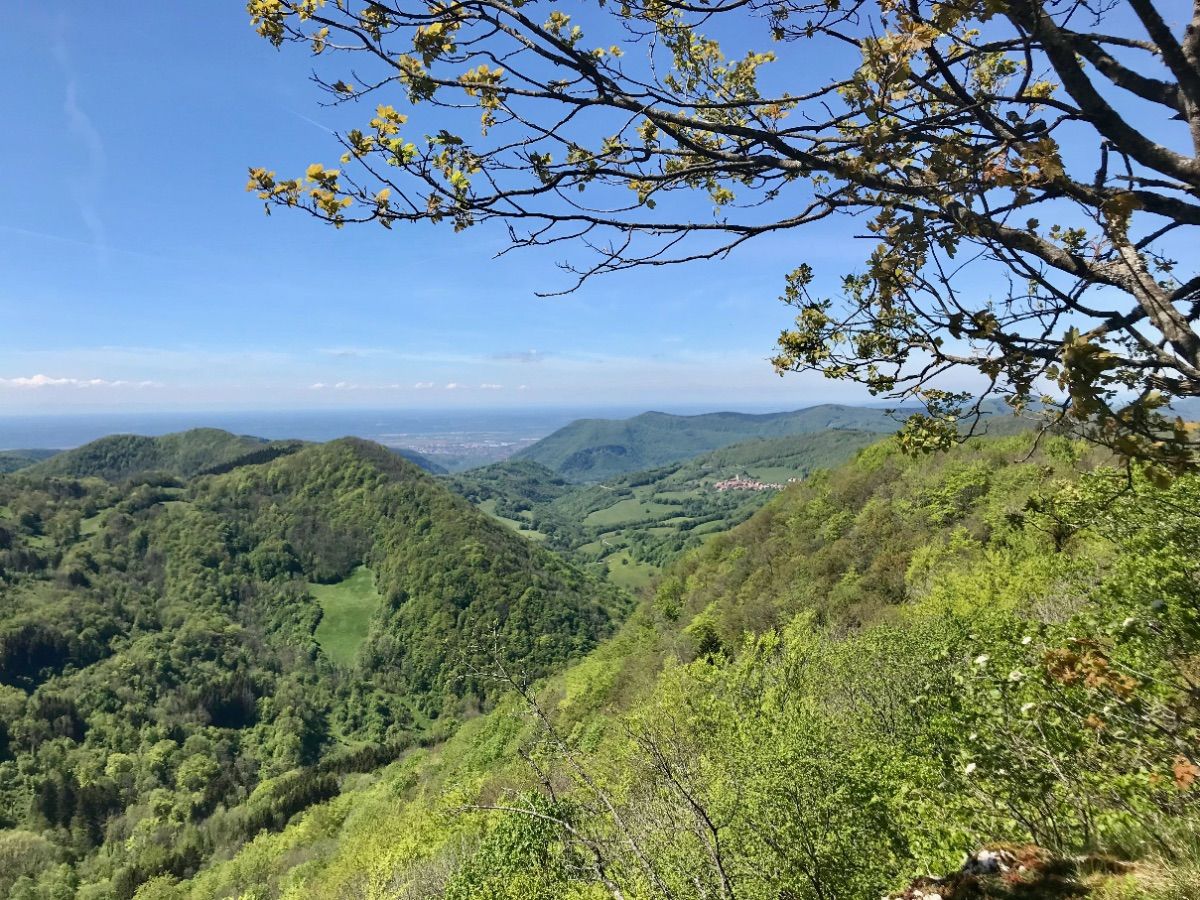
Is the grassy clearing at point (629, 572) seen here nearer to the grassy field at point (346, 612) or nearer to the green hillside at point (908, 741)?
the grassy field at point (346, 612)

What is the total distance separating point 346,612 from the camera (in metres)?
153

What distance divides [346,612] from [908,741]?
529ft

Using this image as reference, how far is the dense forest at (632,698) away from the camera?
19.4ft

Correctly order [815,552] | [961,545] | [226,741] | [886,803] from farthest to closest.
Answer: [226,741], [815,552], [961,545], [886,803]

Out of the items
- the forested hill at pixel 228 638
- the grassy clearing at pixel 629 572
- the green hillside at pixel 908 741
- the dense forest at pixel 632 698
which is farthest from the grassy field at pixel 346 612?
the green hillside at pixel 908 741

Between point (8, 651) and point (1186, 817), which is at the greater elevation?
point (1186, 817)

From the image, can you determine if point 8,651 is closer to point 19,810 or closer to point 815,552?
point 19,810

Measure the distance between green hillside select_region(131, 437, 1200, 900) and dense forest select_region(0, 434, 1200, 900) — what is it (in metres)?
0.08

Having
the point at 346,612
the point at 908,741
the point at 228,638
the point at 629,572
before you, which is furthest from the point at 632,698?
the point at 629,572

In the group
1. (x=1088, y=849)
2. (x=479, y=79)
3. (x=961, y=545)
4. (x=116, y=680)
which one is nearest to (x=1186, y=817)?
(x=1088, y=849)

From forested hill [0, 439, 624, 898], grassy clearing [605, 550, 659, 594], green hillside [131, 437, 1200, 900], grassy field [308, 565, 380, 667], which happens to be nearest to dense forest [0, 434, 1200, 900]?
green hillside [131, 437, 1200, 900]

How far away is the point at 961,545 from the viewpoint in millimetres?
30547

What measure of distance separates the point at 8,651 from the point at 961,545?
16429 cm

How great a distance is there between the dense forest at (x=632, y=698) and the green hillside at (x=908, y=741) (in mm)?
77
